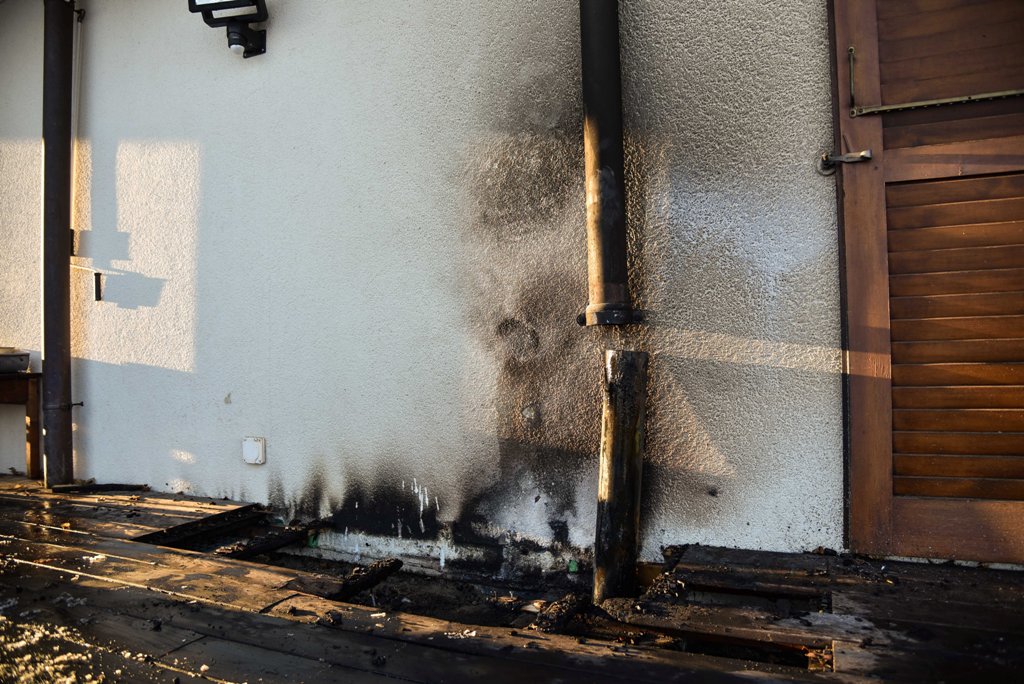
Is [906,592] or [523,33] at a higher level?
[523,33]

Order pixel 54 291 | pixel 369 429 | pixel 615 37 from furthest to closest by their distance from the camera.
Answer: pixel 54 291, pixel 369 429, pixel 615 37

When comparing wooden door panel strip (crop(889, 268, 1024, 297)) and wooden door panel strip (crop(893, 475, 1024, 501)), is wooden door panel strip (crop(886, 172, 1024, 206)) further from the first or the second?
wooden door panel strip (crop(893, 475, 1024, 501))

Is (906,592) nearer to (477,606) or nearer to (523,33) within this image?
(477,606)

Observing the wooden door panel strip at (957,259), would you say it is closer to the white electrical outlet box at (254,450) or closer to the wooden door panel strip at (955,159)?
the wooden door panel strip at (955,159)

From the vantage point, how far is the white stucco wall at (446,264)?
8.96 ft

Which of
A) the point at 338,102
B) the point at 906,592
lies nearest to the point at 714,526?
the point at 906,592

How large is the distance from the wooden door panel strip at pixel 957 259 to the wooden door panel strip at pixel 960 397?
17.8 inches

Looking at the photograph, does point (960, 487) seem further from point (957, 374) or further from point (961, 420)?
point (957, 374)

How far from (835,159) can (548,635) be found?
2.12 m

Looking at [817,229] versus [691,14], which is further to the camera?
[691,14]

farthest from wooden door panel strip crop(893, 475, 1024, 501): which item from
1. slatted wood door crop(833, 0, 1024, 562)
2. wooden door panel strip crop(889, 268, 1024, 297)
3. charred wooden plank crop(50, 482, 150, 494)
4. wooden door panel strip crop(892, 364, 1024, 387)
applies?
charred wooden plank crop(50, 482, 150, 494)

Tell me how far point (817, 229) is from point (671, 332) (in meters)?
0.73

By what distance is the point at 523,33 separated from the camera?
3.23m

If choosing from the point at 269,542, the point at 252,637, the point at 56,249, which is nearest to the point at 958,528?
the point at 252,637
